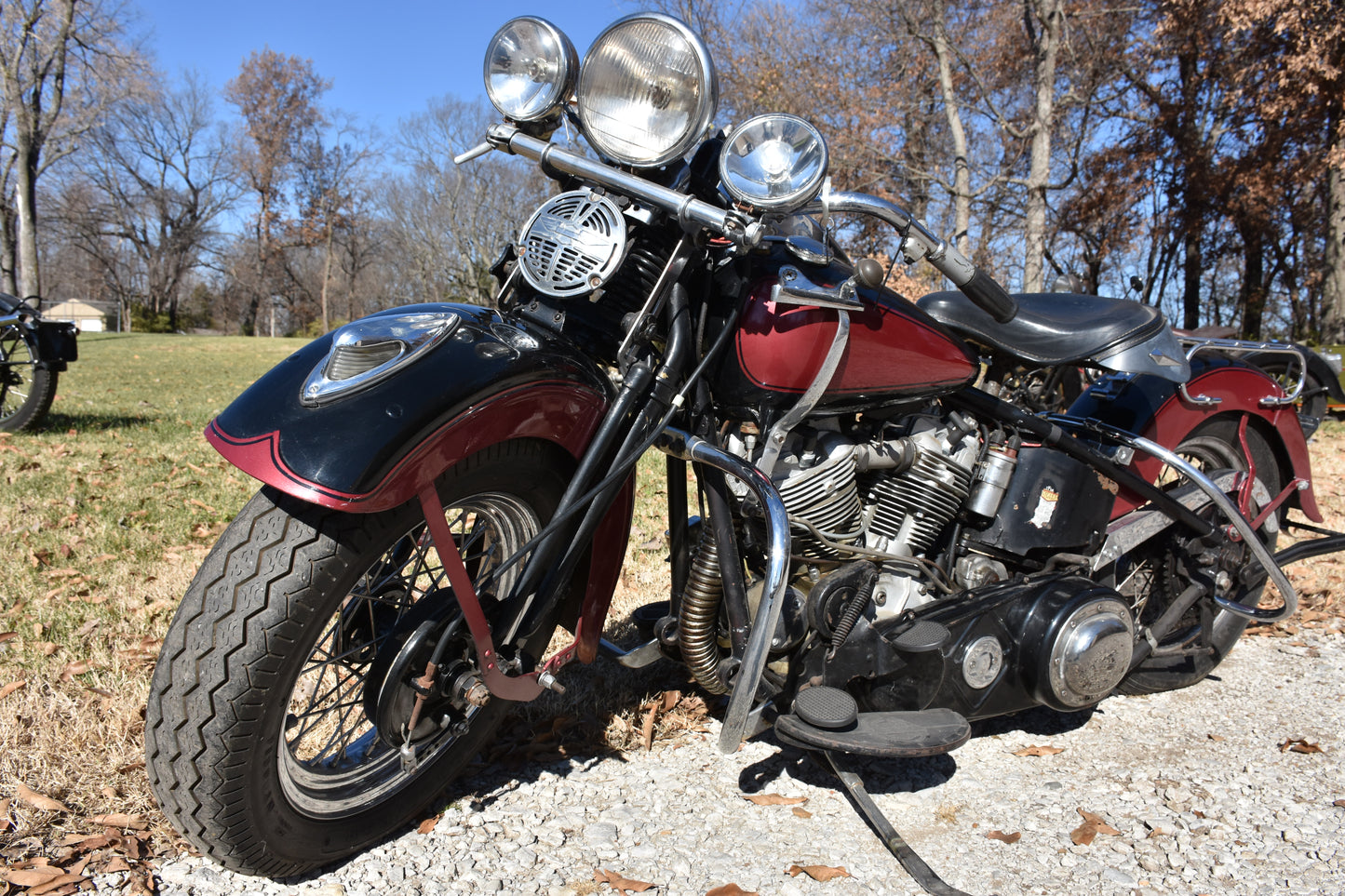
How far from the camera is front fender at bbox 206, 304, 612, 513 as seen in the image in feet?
5.04

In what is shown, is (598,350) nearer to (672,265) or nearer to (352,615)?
(672,265)

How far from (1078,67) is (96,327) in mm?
50690

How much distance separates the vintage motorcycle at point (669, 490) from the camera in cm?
162

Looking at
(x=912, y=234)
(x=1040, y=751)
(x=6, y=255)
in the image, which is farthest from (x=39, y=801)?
(x=6, y=255)

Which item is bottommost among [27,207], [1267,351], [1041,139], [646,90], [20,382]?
[20,382]

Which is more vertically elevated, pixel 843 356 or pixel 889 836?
pixel 843 356

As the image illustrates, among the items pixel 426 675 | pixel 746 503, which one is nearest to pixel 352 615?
pixel 426 675

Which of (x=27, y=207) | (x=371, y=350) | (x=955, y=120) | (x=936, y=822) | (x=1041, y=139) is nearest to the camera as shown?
(x=371, y=350)

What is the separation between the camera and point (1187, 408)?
2.93 m

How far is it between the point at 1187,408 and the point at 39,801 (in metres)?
3.47

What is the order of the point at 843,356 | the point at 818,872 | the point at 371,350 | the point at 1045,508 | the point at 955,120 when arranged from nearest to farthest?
the point at 371,350 → the point at 818,872 → the point at 843,356 → the point at 1045,508 → the point at 955,120

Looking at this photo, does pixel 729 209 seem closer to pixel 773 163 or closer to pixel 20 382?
pixel 773 163

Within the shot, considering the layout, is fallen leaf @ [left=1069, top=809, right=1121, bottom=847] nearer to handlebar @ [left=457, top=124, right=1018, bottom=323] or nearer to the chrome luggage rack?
handlebar @ [left=457, top=124, right=1018, bottom=323]

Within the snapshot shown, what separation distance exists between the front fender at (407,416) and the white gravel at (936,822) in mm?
926
